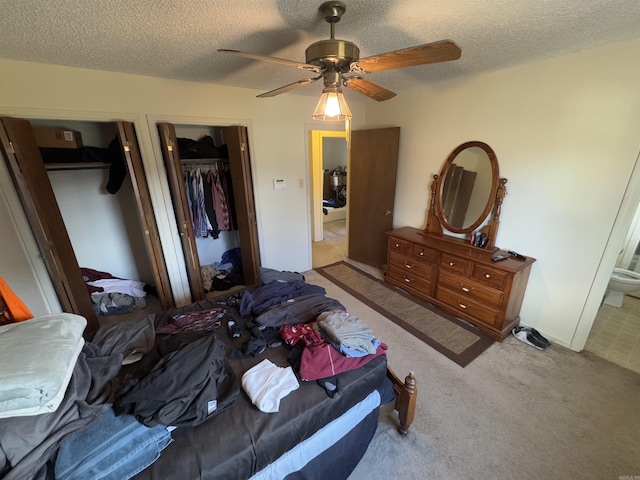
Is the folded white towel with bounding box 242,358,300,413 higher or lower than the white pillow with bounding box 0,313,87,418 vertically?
lower

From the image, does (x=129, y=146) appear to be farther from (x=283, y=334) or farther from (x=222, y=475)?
(x=222, y=475)

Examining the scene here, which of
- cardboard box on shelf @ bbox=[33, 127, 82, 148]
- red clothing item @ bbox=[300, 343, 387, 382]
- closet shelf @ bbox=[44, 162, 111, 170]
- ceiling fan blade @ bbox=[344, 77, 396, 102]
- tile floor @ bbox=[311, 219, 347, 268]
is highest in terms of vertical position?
ceiling fan blade @ bbox=[344, 77, 396, 102]

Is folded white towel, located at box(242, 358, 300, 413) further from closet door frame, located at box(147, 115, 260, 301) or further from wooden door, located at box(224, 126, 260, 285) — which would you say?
closet door frame, located at box(147, 115, 260, 301)

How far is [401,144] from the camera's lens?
3.32 metres

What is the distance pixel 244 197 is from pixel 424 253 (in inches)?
83.0

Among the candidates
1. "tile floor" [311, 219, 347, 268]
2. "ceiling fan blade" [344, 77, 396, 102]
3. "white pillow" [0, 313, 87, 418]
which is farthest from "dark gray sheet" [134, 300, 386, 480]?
"tile floor" [311, 219, 347, 268]

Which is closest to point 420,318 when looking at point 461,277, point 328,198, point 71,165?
point 461,277

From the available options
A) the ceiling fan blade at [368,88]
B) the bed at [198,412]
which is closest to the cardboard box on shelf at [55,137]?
the bed at [198,412]

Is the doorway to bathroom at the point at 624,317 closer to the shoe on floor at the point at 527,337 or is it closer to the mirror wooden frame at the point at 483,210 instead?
the shoe on floor at the point at 527,337

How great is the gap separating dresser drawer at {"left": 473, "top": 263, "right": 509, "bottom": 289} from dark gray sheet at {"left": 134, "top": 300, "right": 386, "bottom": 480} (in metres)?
1.59

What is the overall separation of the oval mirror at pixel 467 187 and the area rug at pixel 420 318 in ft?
3.16

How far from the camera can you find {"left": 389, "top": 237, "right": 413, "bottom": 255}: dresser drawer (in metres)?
3.04

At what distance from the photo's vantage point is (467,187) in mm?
2758

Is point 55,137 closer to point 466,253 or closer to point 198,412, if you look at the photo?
point 198,412
